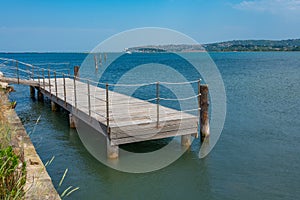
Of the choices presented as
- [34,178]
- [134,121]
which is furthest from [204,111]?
[34,178]

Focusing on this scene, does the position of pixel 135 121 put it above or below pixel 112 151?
above

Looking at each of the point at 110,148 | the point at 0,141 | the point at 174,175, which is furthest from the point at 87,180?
the point at 0,141

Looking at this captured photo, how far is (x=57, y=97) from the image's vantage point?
43.0 ft

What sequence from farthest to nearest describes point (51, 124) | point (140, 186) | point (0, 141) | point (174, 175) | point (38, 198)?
point (51, 124)
point (174, 175)
point (140, 186)
point (0, 141)
point (38, 198)

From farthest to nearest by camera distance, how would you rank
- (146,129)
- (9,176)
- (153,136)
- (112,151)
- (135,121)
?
(135,121) → (153,136) → (146,129) → (112,151) → (9,176)

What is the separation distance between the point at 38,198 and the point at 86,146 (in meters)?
6.36

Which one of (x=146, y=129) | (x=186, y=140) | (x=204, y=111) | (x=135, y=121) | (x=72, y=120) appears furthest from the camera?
(x=72, y=120)

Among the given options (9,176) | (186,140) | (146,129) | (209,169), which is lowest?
(209,169)

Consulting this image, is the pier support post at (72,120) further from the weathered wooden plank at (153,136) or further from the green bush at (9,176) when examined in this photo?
the green bush at (9,176)

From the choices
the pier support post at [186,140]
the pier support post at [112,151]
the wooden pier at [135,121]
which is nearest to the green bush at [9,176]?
the wooden pier at [135,121]

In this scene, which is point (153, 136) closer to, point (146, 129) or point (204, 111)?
point (146, 129)

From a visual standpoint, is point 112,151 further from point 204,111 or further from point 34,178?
point 34,178

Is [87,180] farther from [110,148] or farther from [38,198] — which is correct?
[38,198]

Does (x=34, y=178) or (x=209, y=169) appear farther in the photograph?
(x=209, y=169)
